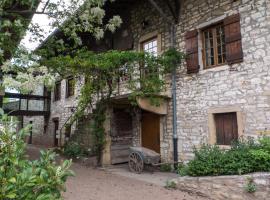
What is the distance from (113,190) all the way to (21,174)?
426 centimetres

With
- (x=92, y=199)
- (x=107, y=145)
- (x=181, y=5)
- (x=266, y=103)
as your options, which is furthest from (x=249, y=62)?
(x=107, y=145)

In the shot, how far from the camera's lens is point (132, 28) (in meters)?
10.2

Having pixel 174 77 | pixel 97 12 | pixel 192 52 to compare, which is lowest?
pixel 174 77

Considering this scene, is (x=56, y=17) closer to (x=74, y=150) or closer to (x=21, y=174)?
(x=21, y=174)

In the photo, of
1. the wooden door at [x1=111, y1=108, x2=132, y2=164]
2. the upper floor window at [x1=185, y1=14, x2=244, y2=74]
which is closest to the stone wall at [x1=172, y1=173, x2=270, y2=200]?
the upper floor window at [x1=185, y1=14, x2=244, y2=74]

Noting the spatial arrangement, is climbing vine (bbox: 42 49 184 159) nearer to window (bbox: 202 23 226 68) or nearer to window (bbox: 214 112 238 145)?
window (bbox: 202 23 226 68)

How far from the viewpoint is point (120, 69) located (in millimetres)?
8430

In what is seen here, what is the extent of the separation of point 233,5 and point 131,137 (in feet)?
17.8

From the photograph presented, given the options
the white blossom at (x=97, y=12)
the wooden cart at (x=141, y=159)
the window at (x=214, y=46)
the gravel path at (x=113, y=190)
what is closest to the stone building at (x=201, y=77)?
the window at (x=214, y=46)

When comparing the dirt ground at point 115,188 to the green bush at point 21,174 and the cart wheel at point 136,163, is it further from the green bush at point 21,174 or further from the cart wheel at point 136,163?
the green bush at point 21,174

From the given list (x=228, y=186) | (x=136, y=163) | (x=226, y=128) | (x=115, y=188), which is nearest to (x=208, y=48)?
(x=226, y=128)

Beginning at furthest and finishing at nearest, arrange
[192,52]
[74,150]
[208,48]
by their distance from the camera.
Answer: [74,150], [192,52], [208,48]

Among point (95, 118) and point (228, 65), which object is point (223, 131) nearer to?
point (228, 65)

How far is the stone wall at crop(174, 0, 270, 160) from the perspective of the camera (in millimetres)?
6117
